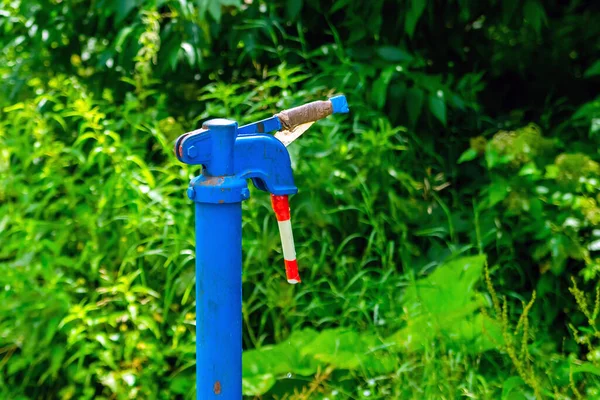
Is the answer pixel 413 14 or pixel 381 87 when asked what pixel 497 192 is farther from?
pixel 413 14

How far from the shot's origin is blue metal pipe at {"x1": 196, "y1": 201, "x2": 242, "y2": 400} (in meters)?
1.64

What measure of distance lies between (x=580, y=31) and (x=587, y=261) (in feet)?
5.30

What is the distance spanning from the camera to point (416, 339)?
2428mm

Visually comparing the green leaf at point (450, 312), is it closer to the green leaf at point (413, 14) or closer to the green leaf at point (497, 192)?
the green leaf at point (497, 192)

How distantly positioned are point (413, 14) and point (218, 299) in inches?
67.9

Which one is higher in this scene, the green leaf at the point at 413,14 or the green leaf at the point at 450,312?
the green leaf at the point at 413,14

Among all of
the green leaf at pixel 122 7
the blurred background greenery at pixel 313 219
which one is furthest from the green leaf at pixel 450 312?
the green leaf at pixel 122 7

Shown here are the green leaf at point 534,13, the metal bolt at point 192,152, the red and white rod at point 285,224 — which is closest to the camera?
the metal bolt at point 192,152

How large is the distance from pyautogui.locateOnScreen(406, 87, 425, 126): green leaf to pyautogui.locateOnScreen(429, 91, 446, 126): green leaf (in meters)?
0.04

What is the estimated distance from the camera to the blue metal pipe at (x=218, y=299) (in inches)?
64.6

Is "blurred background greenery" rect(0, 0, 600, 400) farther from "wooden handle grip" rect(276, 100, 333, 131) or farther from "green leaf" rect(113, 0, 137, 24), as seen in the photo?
"wooden handle grip" rect(276, 100, 333, 131)

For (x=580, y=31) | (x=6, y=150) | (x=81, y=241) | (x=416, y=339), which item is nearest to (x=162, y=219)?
(x=81, y=241)

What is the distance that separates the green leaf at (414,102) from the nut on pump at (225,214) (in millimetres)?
1457

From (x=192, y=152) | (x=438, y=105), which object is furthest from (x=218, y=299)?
(x=438, y=105)
